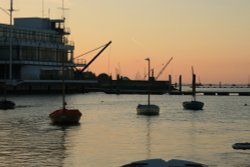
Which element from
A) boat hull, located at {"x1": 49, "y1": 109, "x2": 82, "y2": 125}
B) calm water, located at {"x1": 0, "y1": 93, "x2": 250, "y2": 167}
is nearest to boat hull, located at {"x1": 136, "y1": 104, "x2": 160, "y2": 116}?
calm water, located at {"x1": 0, "y1": 93, "x2": 250, "y2": 167}

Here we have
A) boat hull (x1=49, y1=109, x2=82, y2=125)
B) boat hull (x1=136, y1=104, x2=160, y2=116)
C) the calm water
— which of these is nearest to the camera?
the calm water

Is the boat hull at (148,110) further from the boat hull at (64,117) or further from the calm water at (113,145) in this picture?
the boat hull at (64,117)

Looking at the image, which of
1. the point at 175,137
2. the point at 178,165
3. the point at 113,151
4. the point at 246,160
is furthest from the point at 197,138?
the point at 178,165

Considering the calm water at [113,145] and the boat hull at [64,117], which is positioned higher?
the boat hull at [64,117]

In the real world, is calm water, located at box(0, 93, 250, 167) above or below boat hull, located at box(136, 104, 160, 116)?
below

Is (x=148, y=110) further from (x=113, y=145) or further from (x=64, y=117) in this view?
(x=113, y=145)

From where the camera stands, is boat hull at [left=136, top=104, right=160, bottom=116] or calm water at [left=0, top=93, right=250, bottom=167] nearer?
calm water at [left=0, top=93, right=250, bottom=167]

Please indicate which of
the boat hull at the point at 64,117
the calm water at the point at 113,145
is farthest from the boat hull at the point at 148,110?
the boat hull at the point at 64,117

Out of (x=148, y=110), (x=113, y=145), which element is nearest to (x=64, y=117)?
(x=113, y=145)

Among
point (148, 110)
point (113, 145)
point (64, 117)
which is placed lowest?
point (113, 145)

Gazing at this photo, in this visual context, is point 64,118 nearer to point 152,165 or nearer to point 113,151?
point 113,151

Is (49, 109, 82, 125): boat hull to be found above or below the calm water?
above

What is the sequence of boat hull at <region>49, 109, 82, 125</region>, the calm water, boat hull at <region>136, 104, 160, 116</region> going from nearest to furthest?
the calm water < boat hull at <region>49, 109, 82, 125</region> < boat hull at <region>136, 104, 160, 116</region>

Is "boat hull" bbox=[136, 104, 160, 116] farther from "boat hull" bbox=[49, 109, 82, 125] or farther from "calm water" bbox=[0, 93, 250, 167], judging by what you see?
"boat hull" bbox=[49, 109, 82, 125]
